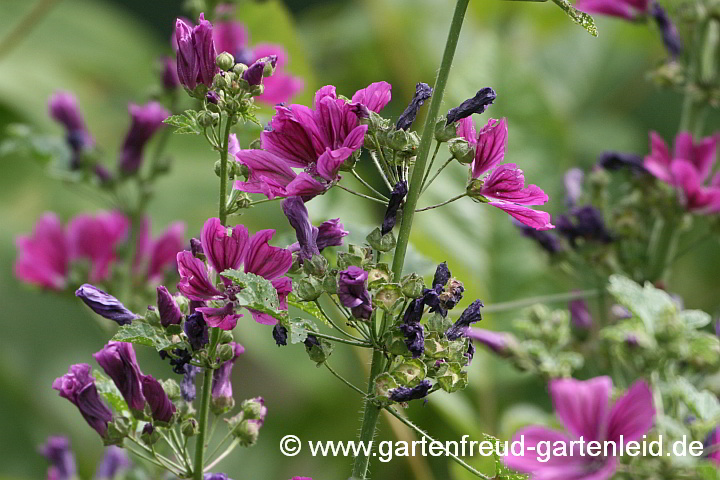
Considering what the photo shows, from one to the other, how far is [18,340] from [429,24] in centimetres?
81

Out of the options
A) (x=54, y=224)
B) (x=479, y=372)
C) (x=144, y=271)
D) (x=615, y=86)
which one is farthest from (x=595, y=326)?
(x=615, y=86)

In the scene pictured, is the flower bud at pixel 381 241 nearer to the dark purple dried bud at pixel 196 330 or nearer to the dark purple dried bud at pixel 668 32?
the dark purple dried bud at pixel 196 330

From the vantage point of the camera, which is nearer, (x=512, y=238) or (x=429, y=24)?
(x=512, y=238)

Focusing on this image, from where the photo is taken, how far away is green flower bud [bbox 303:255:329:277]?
0.45 meters

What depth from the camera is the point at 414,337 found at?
0.43m

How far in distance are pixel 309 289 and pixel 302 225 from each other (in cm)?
3

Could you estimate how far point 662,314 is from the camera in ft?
1.72

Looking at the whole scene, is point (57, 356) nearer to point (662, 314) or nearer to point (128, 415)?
point (128, 415)

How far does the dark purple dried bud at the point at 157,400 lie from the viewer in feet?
1.57

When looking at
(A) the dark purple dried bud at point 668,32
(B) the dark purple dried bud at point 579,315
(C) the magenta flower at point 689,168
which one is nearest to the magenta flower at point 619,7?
(A) the dark purple dried bud at point 668,32

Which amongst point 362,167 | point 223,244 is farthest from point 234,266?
point 362,167

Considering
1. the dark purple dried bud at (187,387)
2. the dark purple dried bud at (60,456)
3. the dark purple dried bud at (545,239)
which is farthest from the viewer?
the dark purple dried bud at (545,239)

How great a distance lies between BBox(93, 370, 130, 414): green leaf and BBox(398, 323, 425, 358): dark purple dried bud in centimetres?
17

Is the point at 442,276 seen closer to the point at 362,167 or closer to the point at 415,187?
the point at 415,187
